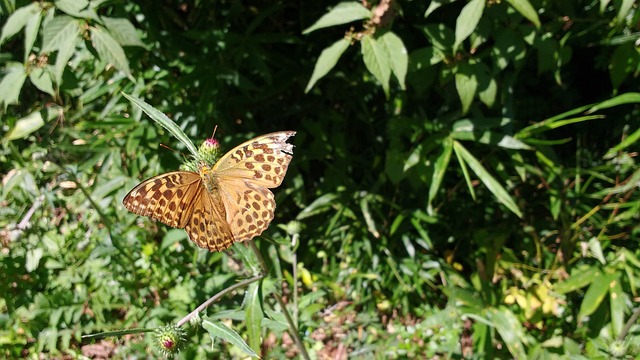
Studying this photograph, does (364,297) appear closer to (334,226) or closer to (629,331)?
(334,226)

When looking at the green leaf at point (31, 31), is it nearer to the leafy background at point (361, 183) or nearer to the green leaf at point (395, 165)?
the leafy background at point (361, 183)

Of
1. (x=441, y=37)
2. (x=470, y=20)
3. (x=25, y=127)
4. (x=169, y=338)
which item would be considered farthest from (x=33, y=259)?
(x=470, y=20)

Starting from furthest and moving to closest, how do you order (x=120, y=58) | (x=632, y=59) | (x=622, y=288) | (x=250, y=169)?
(x=622, y=288), (x=632, y=59), (x=120, y=58), (x=250, y=169)

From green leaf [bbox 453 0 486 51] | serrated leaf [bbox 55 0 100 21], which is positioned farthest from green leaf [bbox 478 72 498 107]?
serrated leaf [bbox 55 0 100 21]

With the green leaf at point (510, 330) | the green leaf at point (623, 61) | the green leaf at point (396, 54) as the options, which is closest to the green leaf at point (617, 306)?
the green leaf at point (510, 330)

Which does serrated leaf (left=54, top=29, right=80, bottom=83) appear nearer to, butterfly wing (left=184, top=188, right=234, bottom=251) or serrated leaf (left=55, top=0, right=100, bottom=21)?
serrated leaf (left=55, top=0, right=100, bottom=21)

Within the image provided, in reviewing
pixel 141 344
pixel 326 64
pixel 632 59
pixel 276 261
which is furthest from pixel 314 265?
pixel 632 59
